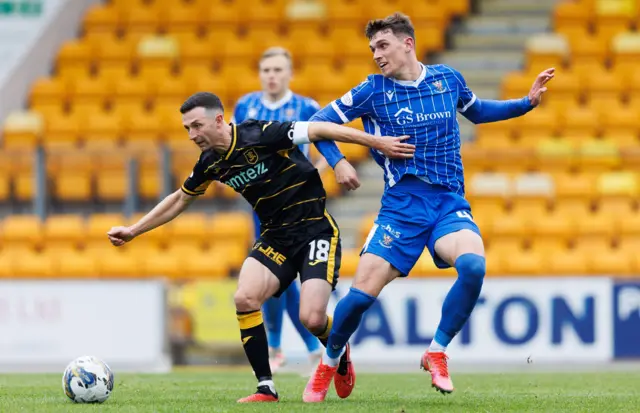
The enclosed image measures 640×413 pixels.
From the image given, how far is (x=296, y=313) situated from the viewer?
30.8 feet

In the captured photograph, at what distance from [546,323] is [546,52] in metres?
5.39

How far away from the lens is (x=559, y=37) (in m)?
16.4

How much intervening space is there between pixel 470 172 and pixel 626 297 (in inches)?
111

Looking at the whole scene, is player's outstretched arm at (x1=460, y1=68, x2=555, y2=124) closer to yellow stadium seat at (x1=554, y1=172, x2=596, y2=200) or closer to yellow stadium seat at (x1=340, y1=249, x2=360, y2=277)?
yellow stadium seat at (x1=340, y1=249, x2=360, y2=277)

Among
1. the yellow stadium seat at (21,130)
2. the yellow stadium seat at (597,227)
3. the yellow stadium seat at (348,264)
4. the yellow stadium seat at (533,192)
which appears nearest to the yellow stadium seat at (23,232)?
the yellow stadium seat at (21,130)

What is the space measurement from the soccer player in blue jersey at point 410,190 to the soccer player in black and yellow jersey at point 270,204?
19cm

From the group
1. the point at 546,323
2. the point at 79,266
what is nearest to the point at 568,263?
the point at 546,323

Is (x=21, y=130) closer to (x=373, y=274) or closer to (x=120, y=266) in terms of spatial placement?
(x=120, y=266)

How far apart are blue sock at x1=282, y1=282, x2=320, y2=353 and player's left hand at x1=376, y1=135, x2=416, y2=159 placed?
2665 mm

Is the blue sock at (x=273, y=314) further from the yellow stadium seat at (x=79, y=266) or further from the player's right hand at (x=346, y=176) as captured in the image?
the yellow stadium seat at (x=79, y=266)

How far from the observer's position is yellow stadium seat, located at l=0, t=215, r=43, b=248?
1414cm

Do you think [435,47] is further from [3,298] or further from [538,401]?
[538,401]

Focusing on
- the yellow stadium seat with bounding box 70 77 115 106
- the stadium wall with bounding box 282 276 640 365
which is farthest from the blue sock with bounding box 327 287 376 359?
the yellow stadium seat with bounding box 70 77 115 106

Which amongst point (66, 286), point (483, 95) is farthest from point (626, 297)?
point (66, 286)
